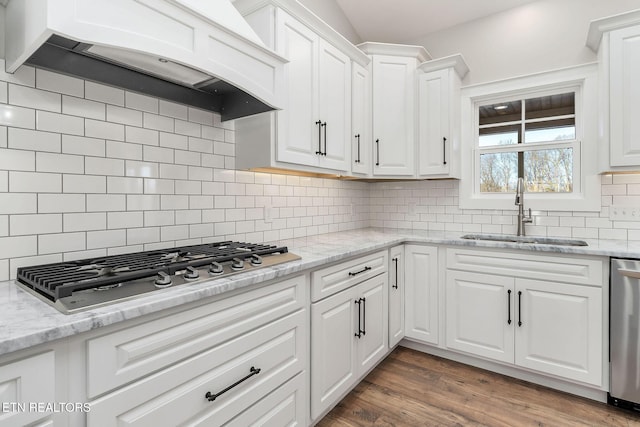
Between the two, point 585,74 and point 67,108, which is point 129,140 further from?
point 585,74

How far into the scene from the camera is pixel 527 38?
113 inches

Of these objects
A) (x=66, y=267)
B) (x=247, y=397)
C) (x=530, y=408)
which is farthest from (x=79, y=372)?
(x=530, y=408)

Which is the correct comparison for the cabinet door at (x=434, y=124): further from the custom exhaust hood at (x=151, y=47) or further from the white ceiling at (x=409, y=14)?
the custom exhaust hood at (x=151, y=47)

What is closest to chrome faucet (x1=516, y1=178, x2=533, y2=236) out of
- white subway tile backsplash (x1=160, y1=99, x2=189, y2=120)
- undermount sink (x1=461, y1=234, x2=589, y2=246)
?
undermount sink (x1=461, y1=234, x2=589, y2=246)

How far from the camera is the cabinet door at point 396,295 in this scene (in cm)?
258

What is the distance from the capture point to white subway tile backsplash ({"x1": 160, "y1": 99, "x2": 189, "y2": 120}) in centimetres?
174

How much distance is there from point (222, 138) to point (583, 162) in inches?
107

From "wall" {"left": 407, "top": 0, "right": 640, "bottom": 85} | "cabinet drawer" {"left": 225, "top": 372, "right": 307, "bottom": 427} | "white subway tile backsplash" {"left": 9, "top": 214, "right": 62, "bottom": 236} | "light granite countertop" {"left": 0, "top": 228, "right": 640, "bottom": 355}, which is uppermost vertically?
"wall" {"left": 407, "top": 0, "right": 640, "bottom": 85}

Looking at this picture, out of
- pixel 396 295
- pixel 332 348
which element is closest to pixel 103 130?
pixel 332 348

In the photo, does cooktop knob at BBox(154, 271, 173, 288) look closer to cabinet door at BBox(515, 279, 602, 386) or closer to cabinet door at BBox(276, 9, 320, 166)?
cabinet door at BBox(276, 9, 320, 166)

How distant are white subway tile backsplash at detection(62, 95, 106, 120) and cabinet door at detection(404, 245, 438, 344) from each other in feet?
7.29

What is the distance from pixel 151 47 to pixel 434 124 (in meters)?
2.35

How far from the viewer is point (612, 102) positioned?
7.36 ft

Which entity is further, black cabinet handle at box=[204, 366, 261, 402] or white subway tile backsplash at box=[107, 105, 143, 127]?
white subway tile backsplash at box=[107, 105, 143, 127]
